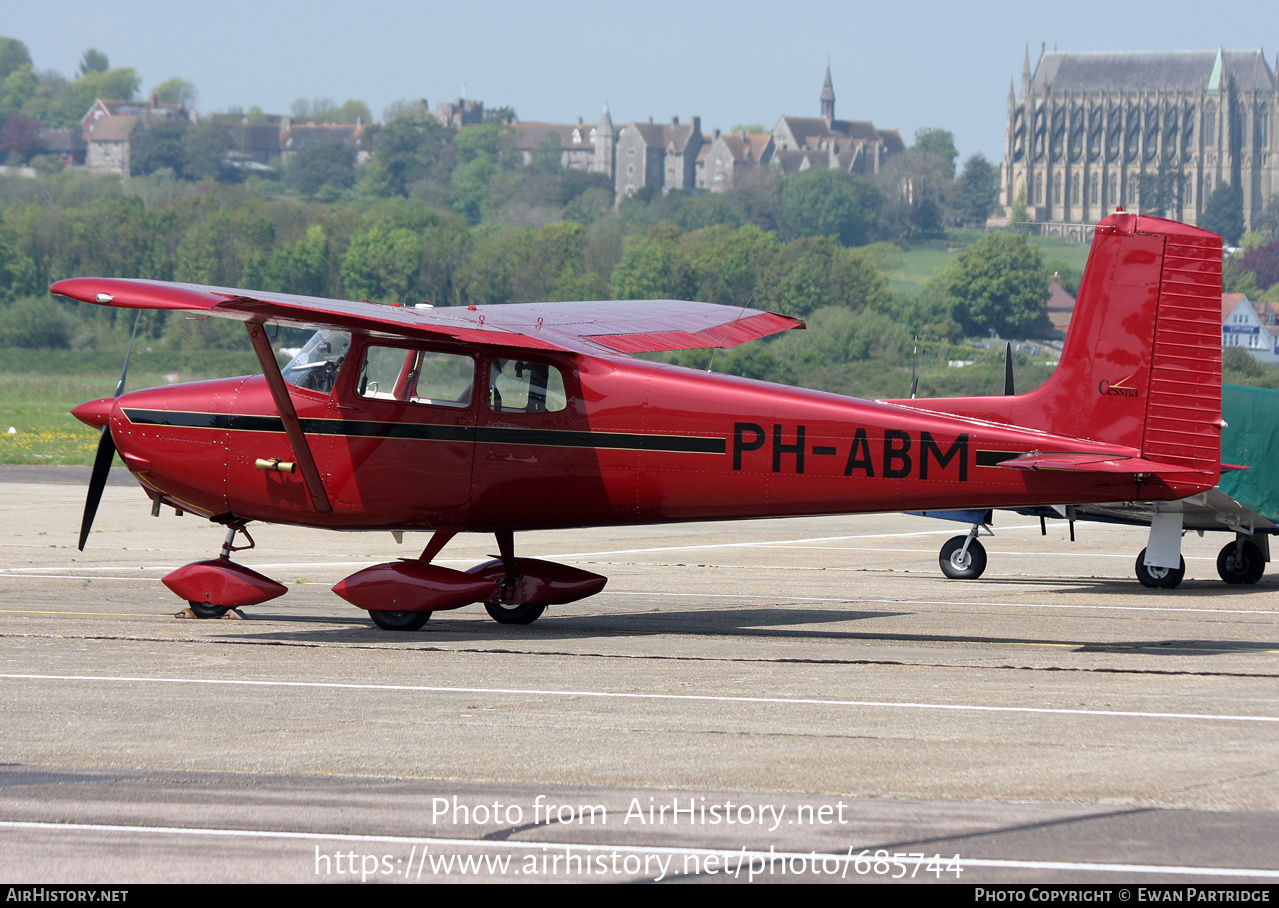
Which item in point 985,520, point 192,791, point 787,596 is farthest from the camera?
point 985,520

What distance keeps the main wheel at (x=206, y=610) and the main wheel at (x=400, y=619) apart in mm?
1443

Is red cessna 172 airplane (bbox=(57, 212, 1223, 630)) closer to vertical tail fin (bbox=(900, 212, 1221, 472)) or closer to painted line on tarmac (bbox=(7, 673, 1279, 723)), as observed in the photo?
vertical tail fin (bbox=(900, 212, 1221, 472))

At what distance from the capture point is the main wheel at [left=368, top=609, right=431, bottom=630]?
12.6 m

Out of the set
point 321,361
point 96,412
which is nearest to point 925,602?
point 321,361

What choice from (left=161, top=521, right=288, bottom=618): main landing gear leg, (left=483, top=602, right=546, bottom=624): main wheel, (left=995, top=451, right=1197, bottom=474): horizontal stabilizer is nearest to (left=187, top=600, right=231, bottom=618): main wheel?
(left=161, top=521, right=288, bottom=618): main landing gear leg

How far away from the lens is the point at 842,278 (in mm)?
149625

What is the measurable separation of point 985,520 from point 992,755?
1121cm

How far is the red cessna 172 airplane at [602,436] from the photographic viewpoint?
12000mm

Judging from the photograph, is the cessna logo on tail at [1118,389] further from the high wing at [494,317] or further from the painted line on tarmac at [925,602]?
the painted line on tarmac at [925,602]

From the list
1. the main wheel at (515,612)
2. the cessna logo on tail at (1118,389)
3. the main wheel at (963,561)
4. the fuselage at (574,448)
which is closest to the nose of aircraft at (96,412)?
the fuselage at (574,448)

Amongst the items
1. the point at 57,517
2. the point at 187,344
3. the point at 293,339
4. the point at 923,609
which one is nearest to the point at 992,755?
the point at 923,609

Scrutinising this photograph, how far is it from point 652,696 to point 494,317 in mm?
5079

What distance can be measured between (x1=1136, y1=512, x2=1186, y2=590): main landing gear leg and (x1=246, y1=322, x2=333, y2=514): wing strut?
10296mm

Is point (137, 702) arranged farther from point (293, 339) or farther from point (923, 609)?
point (293, 339)
